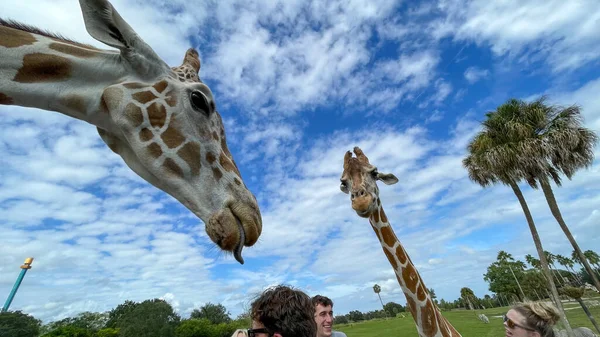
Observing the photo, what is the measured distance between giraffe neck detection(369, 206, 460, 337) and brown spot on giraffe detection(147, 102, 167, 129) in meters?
4.96

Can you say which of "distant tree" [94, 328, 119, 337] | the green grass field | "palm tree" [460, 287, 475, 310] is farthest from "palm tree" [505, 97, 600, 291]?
"palm tree" [460, 287, 475, 310]

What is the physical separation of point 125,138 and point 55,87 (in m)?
0.61

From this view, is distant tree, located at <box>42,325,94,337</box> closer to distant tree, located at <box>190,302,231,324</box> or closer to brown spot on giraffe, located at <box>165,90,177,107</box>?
distant tree, located at <box>190,302,231,324</box>

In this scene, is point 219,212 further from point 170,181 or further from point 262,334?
point 262,334

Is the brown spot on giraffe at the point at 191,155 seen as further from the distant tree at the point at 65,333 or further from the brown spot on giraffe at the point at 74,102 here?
the distant tree at the point at 65,333

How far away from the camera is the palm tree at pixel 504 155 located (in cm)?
1436

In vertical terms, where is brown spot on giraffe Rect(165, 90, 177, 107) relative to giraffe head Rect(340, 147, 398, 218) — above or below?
below

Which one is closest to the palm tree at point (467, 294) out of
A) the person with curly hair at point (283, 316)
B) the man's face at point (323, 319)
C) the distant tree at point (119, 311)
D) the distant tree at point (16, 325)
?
the distant tree at point (119, 311)

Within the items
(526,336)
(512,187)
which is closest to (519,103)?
(512,187)

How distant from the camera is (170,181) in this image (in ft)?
7.97

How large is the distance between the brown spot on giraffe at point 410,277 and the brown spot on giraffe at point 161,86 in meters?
5.29

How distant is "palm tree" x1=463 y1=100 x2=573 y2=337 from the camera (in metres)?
14.4

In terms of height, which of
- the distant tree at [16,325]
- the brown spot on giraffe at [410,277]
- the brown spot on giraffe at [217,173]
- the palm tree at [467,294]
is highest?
the palm tree at [467,294]

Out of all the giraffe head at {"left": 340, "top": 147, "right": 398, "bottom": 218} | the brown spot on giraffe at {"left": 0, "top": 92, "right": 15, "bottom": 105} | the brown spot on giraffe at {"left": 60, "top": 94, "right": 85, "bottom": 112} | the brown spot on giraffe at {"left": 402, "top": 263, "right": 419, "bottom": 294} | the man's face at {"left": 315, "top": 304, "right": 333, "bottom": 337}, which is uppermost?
the giraffe head at {"left": 340, "top": 147, "right": 398, "bottom": 218}
